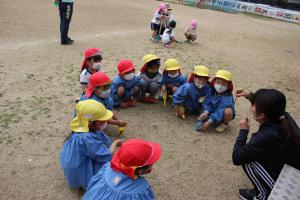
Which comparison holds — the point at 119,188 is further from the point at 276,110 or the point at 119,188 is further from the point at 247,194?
the point at 247,194

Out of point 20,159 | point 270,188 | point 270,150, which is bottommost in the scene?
point 20,159

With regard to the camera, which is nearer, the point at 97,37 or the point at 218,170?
the point at 218,170

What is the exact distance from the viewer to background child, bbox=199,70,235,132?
4418 mm

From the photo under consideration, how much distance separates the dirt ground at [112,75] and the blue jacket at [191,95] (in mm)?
255

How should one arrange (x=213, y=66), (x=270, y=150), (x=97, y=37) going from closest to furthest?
1. (x=270, y=150)
2. (x=213, y=66)
3. (x=97, y=37)

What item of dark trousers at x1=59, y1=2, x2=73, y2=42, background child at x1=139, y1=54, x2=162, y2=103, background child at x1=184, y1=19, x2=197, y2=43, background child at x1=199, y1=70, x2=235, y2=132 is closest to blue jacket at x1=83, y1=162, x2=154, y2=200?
background child at x1=199, y1=70, x2=235, y2=132

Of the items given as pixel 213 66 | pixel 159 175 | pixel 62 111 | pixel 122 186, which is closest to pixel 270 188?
pixel 159 175

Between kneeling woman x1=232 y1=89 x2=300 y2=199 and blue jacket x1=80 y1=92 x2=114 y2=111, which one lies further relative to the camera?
blue jacket x1=80 y1=92 x2=114 y2=111

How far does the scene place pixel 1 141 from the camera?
152 inches

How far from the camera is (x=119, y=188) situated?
7.37 ft

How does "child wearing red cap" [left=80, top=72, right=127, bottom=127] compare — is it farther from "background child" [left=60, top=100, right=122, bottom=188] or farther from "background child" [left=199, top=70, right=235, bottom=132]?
"background child" [left=199, top=70, right=235, bottom=132]

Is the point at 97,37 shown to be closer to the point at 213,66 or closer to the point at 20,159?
the point at 213,66

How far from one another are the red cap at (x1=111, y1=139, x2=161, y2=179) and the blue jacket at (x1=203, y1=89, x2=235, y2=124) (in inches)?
94.8

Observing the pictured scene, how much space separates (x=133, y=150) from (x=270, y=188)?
1493 millimetres
